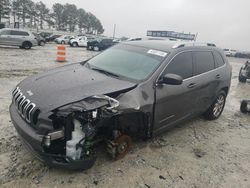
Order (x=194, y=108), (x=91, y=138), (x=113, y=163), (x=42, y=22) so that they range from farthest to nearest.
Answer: (x=42, y=22)
(x=194, y=108)
(x=113, y=163)
(x=91, y=138)

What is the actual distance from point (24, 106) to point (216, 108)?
4.20 metres

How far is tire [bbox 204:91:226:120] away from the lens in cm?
520

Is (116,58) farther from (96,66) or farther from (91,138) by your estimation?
(91,138)

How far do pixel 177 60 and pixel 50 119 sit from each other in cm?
232

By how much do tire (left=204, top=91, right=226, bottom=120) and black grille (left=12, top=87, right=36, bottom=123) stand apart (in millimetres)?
3876

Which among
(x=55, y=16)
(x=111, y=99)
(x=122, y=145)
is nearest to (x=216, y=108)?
(x=122, y=145)

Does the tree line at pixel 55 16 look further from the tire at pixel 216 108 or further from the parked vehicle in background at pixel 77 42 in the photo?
the tire at pixel 216 108

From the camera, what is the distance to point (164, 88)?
3.50 metres

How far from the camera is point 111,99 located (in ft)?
9.32

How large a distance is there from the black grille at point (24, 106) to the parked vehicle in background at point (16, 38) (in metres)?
18.2

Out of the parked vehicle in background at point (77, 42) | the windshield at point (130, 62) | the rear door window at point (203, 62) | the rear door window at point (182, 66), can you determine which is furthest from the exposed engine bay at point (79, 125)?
the parked vehicle in background at point (77, 42)

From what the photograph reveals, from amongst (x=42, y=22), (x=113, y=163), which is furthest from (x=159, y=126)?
(x=42, y=22)

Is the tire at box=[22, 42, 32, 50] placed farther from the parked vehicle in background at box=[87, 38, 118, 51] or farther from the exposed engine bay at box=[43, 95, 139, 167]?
the exposed engine bay at box=[43, 95, 139, 167]

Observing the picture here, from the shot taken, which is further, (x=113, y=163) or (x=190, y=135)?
(x=190, y=135)
